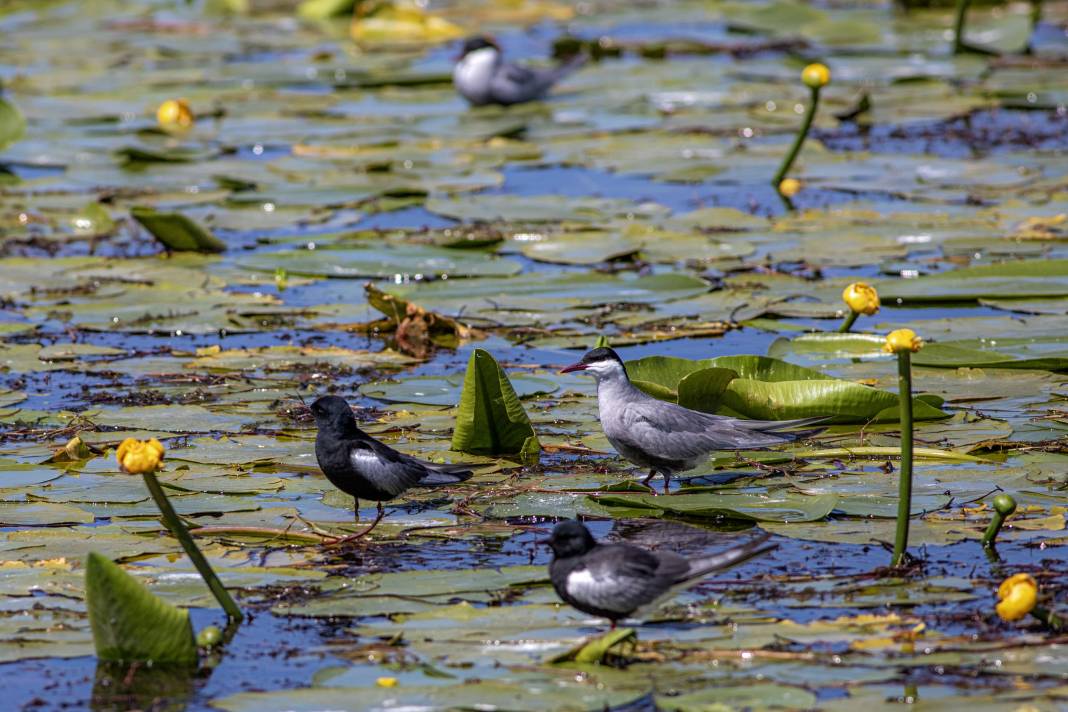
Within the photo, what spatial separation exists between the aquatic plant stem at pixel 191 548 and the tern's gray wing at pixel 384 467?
34.8 inches

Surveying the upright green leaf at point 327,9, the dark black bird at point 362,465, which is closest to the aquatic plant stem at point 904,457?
the dark black bird at point 362,465

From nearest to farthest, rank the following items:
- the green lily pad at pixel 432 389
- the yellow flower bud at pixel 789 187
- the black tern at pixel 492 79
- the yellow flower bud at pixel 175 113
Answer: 1. the green lily pad at pixel 432 389
2. the yellow flower bud at pixel 789 187
3. the yellow flower bud at pixel 175 113
4. the black tern at pixel 492 79

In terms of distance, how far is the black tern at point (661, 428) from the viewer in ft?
17.4

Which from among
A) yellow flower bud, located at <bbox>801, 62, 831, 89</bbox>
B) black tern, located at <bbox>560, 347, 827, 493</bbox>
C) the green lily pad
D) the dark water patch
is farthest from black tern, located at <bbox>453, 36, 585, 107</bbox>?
black tern, located at <bbox>560, 347, 827, 493</bbox>

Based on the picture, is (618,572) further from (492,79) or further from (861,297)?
(492,79)

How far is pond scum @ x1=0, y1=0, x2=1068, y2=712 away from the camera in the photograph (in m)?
3.92

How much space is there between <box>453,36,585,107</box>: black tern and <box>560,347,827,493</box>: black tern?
731 centimetres

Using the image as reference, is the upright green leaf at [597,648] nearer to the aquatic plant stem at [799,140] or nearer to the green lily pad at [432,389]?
the green lily pad at [432,389]

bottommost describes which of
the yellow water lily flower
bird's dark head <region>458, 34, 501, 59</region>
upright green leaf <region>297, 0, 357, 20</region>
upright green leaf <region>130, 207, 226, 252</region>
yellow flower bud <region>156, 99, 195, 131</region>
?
upright green leaf <region>130, 207, 226, 252</region>

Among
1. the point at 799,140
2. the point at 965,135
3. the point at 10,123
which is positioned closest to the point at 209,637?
the point at 799,140

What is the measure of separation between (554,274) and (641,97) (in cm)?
Result: 504

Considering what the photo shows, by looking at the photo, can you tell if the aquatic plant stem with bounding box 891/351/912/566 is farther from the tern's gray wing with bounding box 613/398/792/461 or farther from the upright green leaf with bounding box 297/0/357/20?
the upright green leaf with bounding box 297/0/357/20

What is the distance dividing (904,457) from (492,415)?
1.85m

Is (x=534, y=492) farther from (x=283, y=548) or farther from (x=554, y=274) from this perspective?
(x=554, y=274)
